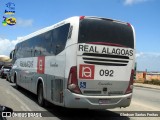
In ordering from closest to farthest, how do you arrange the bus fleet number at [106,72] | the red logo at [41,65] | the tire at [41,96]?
the bus fleet number at [106,72], the tire at [41,96], the red logo at [41,65]

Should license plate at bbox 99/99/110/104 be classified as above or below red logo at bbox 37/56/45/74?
below

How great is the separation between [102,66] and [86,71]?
601 millimetres

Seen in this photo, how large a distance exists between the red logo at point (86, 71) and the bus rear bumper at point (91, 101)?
1.98ft

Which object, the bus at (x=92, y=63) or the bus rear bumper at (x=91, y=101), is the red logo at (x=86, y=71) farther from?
the bus rear bumper at (x=91, y=101)

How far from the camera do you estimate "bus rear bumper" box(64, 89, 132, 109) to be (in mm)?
10078

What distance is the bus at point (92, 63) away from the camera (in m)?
10.2

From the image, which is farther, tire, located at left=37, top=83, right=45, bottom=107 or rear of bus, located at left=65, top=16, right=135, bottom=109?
tire, located at left=37, top=83, right=45, bottom=107

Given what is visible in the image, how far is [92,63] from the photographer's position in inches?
410

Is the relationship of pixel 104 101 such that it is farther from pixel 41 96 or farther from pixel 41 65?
pixel 41 65

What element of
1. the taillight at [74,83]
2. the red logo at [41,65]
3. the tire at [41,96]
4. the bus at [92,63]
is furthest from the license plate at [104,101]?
the red logo at [41,65]

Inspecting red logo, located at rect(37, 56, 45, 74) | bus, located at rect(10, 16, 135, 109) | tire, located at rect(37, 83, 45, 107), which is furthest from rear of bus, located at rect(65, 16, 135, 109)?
red logo, located at rect(37, 56, 45, 74)

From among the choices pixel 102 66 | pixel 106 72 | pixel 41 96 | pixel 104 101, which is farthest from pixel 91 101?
pixel 41 96

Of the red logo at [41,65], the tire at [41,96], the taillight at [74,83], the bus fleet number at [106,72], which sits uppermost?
the red logo at [41,65]

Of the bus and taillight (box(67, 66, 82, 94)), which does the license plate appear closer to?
the bus
